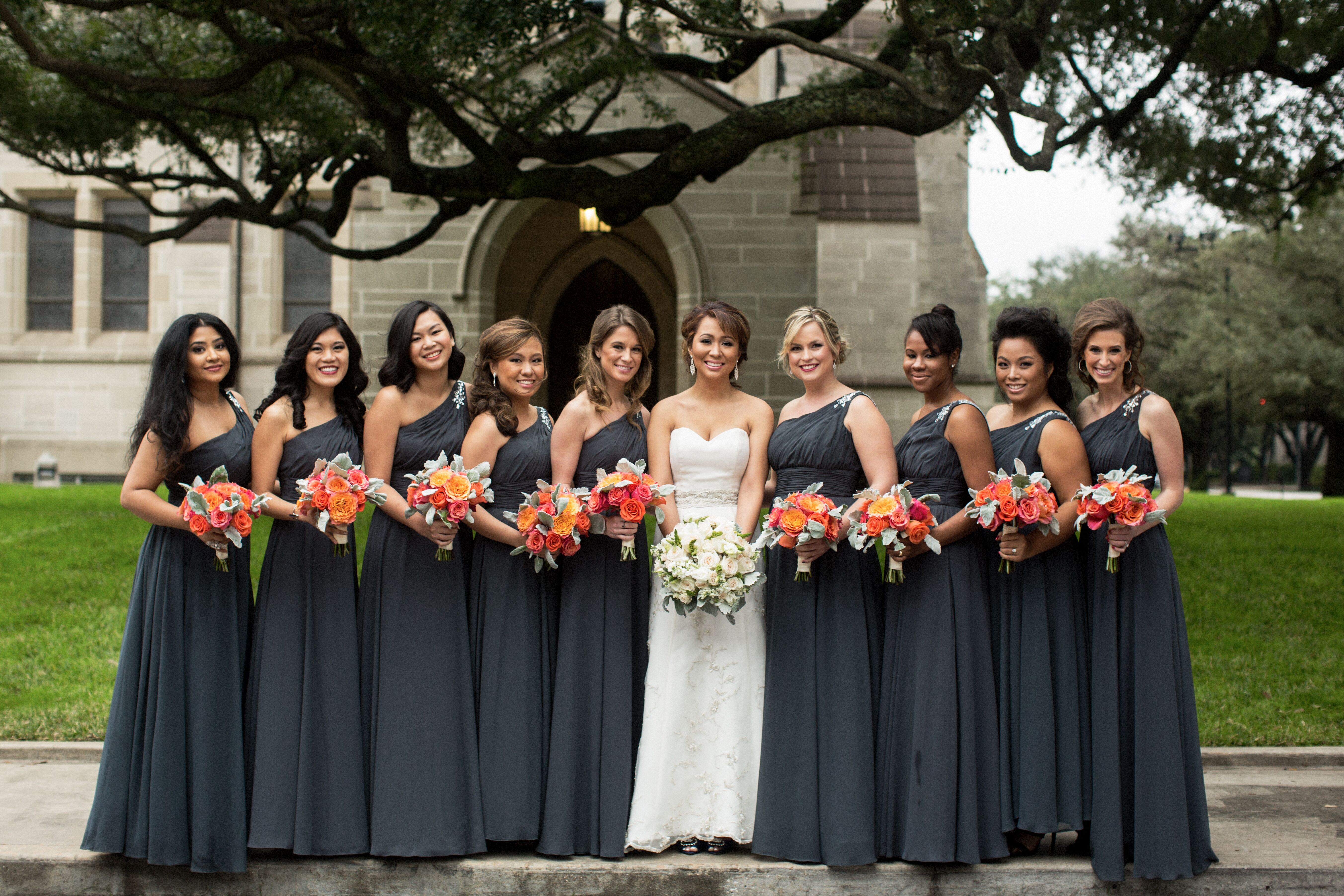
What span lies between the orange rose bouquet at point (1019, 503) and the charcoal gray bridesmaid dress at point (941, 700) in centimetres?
30

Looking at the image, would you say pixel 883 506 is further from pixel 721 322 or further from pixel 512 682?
pixel 512 682

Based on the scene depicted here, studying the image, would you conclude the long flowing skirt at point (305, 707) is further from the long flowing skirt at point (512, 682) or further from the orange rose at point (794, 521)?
the orange rose at point (794, 521)

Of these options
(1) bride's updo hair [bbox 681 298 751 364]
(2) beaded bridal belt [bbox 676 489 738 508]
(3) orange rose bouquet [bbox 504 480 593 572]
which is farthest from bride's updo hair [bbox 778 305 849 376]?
(3) orange rose bouquet [bbox 504 480 593 572]

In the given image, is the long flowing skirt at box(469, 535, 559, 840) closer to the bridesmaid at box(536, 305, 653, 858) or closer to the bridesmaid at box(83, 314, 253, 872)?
the bridesmaid at box(536, 305, 653, 858)


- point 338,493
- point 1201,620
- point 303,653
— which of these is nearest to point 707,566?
point 338,493

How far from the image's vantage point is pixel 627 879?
14.7 feet

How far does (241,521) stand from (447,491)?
2.69 ft

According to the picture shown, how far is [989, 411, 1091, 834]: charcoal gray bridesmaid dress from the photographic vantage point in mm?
4504

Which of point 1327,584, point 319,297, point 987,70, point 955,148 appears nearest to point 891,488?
point 987,70

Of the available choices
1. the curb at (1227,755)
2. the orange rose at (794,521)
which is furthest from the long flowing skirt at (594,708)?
the curb at (1227,755)

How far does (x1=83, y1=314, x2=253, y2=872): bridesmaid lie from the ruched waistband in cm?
236

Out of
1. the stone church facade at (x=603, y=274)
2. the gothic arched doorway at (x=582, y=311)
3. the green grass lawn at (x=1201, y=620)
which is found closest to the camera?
the green grass lawn at (x=1201, y=620)

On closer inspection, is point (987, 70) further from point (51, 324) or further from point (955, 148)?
point (51, 324)

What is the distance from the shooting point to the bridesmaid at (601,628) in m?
4.63
